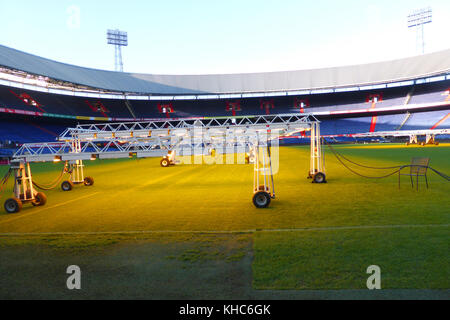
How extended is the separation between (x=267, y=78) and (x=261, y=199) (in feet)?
227

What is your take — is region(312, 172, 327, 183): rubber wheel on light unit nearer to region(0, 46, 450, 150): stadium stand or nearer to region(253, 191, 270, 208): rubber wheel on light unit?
region(253, 191, 270, 208): rubber wheel on light unit

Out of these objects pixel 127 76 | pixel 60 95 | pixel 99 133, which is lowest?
pixel 99 133

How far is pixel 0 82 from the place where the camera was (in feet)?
141

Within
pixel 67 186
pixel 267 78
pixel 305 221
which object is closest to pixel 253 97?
pixel 267 78

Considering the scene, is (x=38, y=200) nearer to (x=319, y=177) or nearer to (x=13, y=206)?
(x=13, y=206)

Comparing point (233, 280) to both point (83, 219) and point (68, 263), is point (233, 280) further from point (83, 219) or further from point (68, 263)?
point (83, 219)

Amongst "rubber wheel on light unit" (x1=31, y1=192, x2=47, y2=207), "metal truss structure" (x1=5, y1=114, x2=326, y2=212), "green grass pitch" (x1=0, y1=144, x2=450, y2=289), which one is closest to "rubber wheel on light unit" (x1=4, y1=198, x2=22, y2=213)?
"metal truss structure" (x1=5, y1=114, x2=326, y2=212)

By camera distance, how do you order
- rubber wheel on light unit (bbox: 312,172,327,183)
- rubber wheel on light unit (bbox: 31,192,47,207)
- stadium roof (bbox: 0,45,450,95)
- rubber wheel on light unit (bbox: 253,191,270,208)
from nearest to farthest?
rubber wheel on light unit (bbox: 253,191,270,208)
rubber wheel on light unit (bbox: 31,192,47,207)
rubber wheel on light unit (bbox: 312,172,327,183)
stadium roof (bbox: 0,45,450,95)

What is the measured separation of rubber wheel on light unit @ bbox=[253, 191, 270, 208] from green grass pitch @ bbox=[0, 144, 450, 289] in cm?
22

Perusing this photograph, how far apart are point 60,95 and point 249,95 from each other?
142ft

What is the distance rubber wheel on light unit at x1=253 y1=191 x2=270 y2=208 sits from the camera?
9.02m

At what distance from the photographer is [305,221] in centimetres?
736

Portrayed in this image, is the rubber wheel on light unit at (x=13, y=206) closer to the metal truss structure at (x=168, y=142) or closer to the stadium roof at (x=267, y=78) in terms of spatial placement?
the metal truss structure at (x=168, y=142)
